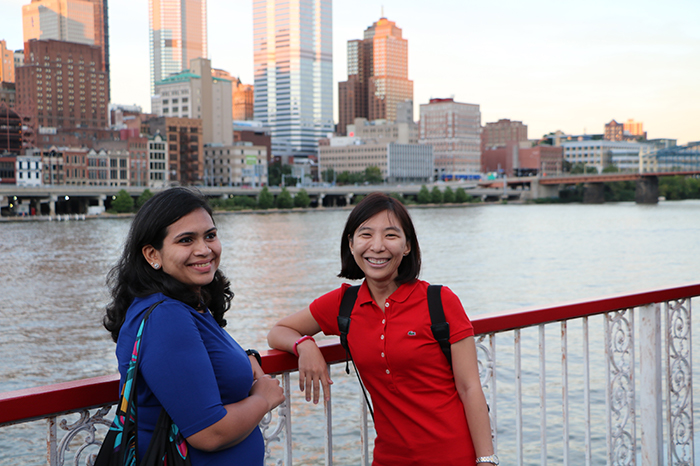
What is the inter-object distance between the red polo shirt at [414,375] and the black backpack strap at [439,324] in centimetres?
1

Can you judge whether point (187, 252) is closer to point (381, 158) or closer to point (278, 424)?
point (278, 424)

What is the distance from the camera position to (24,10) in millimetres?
184625

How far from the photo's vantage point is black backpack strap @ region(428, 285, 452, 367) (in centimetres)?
215

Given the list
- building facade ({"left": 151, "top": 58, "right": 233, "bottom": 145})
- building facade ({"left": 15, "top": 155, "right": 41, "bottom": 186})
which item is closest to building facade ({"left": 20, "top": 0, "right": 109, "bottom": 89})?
building facade ({"left": 151, "top": 58, "right": 233, "bottom": 145})

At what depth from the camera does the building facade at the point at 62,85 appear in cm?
13312

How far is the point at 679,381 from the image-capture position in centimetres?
339

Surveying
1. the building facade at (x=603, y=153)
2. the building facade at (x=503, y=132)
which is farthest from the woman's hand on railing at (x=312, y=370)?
the building facade at (x=503, y=132)

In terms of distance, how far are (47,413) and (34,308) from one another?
2036 centimetres

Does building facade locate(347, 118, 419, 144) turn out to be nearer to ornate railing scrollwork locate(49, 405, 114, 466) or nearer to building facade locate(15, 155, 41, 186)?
building facade locate(15, 155, 41, 186)

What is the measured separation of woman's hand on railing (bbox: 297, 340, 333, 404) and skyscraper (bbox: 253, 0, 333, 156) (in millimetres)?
162191

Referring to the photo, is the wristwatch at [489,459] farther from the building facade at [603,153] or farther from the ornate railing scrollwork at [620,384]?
the building facade at [603,153]

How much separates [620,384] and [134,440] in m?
2.24

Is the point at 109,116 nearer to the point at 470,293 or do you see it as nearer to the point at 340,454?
the point at 470,293

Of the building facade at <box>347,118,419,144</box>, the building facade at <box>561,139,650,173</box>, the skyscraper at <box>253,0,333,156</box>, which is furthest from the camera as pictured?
the skyscraper at <box>253,0,333,156</box>
